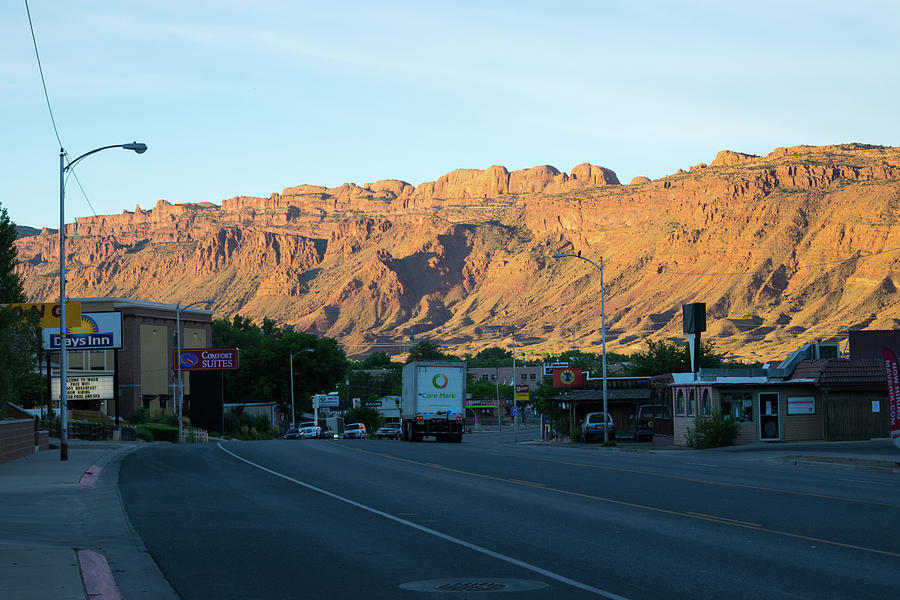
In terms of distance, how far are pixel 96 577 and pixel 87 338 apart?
49.6 metres

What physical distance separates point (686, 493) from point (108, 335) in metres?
44.0

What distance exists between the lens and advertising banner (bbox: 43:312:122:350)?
54506 millimetres

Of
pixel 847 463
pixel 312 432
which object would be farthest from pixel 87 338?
pixel 847 463

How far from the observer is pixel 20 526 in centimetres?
1608

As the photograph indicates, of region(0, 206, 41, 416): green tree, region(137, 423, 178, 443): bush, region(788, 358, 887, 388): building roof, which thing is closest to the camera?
region(0, 206, 41, 416): green tree

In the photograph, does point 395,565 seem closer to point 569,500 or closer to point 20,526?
point 20,526

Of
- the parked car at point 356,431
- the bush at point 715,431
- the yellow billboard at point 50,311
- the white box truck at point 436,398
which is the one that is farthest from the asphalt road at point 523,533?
the parked car at point 356,431

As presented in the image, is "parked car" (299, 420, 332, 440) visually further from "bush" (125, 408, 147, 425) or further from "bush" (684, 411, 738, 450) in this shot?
"bush" (684, 411, 738, 450)

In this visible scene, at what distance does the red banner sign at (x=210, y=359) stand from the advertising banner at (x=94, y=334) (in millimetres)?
17506

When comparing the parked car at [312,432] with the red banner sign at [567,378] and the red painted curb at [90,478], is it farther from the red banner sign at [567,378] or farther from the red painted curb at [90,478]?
the red painted curb at [90,478]

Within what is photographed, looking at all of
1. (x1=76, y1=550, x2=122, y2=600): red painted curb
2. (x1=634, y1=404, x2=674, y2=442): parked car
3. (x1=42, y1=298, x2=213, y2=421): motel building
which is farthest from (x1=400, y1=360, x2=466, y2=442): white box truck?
(x1=76, y1=550, x2=122, y2=600): red painted curb

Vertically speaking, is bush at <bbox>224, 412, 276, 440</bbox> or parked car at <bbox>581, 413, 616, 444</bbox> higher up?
parked car at <bbox>581, 413, 616, 444</bbox>

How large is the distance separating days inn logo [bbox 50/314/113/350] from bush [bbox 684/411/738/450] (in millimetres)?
28684

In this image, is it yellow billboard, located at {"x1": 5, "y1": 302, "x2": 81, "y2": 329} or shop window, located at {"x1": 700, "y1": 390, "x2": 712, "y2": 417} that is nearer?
yellow billboard, located at {"x1": 5, "y1": 302, "x2": 81, "y2": 329}
